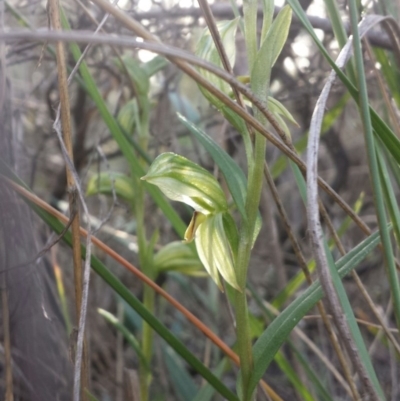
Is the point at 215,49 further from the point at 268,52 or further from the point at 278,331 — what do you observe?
the point at 278,331

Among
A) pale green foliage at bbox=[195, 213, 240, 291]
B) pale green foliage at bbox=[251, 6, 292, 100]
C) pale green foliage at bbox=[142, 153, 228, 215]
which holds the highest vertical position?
pale green foliage at bbox=[251, 6, 292, 100]

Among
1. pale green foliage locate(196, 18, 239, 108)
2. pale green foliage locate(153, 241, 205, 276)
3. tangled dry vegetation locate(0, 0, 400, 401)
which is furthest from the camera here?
pale green foliage locate(153, 241, 205, 276)

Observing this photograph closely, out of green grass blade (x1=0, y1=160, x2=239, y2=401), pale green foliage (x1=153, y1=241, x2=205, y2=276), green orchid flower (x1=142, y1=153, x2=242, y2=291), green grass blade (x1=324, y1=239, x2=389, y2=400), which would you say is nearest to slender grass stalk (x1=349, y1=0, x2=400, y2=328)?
green grass blade (x1=324, y1=239, x2=389, y2=400)

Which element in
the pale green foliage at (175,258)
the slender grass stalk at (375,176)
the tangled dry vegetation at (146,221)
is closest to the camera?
the slender grass stalk at (375,176)

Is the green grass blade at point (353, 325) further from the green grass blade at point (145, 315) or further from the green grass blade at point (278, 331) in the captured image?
the green grass blade at point (145, 315)

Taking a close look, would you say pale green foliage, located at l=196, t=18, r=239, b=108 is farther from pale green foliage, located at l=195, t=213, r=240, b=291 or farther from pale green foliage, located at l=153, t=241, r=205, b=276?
pale green foliage, located at l=153, t=241, r=205, b=276

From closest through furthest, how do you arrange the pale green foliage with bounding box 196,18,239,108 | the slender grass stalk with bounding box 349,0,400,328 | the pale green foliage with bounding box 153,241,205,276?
the slender grass stalk with bounding box 349,0,400,328 < the pale green foliage with bounding box 196,18,239,108 < the pale green foliage with bounding box 153,241,205,276

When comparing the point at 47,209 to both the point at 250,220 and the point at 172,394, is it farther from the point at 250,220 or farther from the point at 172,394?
the point at 172,394

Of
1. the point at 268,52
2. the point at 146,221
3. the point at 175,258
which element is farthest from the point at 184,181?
the point at 146,221

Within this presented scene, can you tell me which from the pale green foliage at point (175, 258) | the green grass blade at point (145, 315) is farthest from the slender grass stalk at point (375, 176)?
the pale green foliage at point (175, 258)

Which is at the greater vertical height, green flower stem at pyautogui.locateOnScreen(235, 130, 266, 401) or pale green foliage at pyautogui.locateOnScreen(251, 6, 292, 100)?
pale green foliage at pyautogui.locateOnScreen(251, 6, 292, 100)
